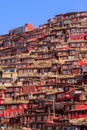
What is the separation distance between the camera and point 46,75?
7194 centimetres

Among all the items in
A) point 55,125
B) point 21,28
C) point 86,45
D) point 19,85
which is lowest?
point 55,125

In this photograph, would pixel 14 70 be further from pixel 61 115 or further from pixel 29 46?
pixel 61 115

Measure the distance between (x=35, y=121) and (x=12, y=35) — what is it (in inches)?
1629

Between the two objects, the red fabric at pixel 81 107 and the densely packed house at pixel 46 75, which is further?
the densely packed house at pixel 46 75

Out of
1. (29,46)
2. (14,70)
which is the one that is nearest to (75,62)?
(14,70)

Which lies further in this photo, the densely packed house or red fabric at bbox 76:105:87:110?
the densely packed house

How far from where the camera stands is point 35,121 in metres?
58.2

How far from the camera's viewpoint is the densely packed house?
57.8 metres

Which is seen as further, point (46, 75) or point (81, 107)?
point (46, 75)

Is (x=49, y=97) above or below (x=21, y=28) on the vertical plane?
below

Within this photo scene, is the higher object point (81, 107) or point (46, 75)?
point (46, 75)

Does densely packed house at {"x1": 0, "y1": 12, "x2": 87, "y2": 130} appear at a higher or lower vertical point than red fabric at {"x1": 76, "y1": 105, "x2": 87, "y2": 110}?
higher

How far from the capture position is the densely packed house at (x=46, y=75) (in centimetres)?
5784

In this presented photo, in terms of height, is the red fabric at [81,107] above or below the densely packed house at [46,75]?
below
